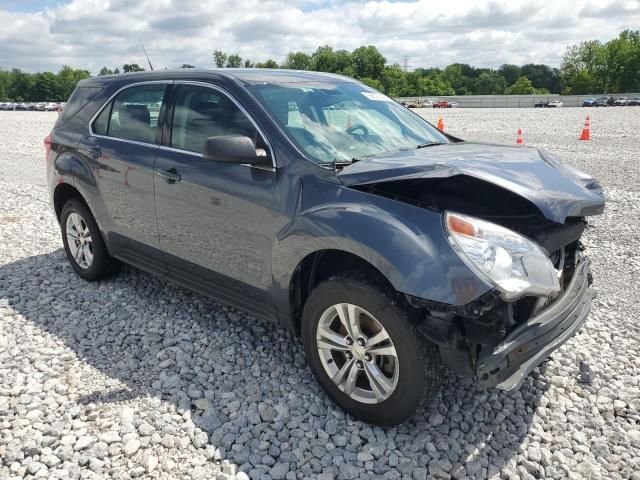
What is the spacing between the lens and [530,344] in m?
2.62

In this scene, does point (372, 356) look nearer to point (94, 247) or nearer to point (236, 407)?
point (236, 407)

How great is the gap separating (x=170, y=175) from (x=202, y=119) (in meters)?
0.46

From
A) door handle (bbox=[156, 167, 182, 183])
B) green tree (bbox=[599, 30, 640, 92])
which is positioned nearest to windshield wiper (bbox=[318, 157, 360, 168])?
door handle (bbox=[156, 167, 182, 183])

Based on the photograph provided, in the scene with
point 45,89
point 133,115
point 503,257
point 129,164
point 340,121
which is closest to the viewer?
point 503,257

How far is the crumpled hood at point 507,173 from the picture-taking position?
272cm

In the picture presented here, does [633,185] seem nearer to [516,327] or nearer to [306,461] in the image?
[516,327]

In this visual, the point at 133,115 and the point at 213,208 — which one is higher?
the point at 133,115

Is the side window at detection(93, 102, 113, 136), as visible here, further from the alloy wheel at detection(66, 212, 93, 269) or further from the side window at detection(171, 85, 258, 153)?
the side window at detection(171, 85, 258, 153)

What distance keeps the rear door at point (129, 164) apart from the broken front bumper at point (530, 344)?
8.80 ft

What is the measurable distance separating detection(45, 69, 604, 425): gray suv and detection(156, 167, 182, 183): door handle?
0.04ft

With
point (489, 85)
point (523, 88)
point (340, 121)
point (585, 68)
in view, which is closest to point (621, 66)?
point (585, 68)

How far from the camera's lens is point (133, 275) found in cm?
523

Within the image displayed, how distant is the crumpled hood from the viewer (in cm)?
272

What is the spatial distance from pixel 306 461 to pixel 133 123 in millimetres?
2971
